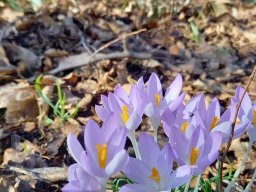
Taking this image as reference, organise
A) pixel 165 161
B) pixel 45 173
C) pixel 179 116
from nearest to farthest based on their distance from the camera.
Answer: pixel 165 161 → pixel 179 116 → pixel 45 173

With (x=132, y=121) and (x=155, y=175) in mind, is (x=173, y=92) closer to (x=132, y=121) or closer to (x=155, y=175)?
(x=132, y=121)

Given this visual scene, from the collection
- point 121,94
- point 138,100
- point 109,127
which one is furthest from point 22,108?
point 109,127

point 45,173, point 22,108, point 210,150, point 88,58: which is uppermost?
point 88,58

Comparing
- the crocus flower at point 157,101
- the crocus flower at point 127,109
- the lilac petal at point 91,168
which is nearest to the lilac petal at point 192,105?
the crocus flower at point 157,101

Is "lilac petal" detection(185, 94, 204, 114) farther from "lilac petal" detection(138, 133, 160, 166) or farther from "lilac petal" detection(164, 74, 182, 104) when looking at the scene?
"lilac petal" detection(138, 133, 160, 166)

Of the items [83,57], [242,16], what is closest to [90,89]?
[83,57]

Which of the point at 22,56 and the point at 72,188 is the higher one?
the point at 22,56

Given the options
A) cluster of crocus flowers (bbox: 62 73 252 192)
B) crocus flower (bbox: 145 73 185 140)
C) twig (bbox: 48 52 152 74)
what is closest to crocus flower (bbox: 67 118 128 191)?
cluster of crocus flowers (bbox: 62 73 252 192)

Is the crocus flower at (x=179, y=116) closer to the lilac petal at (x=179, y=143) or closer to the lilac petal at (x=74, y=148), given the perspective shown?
the lilac petal at (x=179, y=143)
